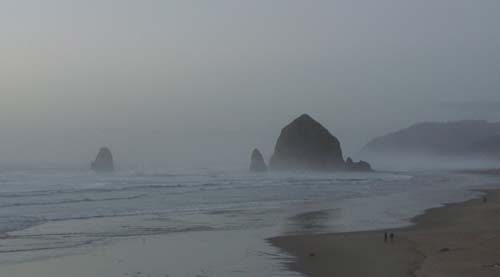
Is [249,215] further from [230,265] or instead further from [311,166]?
[311,166]

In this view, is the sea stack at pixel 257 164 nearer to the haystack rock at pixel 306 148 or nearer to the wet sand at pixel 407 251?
the haystack rock at pixel 306 148

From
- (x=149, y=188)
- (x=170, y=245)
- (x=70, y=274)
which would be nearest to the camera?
(x=70, y=274)

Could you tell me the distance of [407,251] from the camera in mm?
17922

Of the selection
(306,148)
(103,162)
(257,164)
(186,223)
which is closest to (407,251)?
(186,223)

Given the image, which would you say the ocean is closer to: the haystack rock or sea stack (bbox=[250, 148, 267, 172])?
sea stack (bbox=[250, 148, 267, 172])

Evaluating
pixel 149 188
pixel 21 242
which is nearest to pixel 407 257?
pixel 21 242

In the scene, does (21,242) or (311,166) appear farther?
(311,166)

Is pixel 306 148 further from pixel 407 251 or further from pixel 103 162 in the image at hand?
pixel 407 251

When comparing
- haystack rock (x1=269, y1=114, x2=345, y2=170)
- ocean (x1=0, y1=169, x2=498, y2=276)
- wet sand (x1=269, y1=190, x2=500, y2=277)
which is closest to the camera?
wet sand (x1=269, y1=190, x2=500, y2=277)

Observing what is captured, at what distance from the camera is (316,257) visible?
1727 cm

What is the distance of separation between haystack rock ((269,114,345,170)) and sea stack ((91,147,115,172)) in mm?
29638

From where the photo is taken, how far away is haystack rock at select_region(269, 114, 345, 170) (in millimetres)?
110938

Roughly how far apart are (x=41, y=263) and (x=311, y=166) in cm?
9609

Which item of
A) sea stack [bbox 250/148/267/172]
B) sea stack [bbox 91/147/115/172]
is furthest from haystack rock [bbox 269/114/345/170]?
sea stack [bbox 91/147/115/172]
